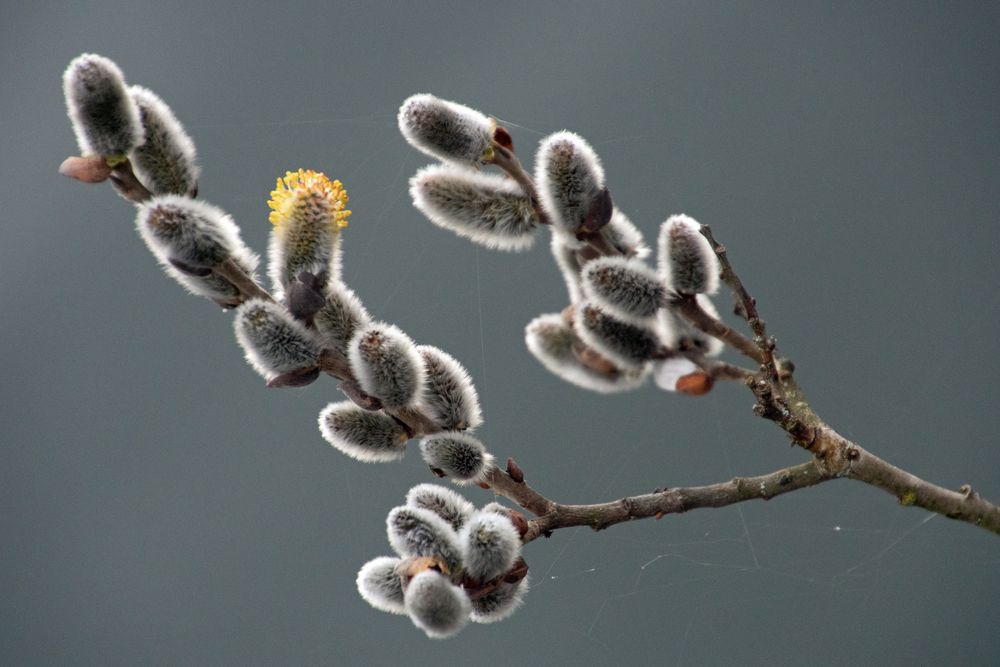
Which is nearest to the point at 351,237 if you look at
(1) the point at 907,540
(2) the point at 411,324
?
(2) the point at 411,324

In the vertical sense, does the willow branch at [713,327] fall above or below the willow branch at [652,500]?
above

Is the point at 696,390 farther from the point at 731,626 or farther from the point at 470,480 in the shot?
the point at 731,626

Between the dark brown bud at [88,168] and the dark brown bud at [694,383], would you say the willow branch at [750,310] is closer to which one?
the dark brown bud at [694,383]

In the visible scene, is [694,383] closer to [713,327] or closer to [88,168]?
[713,327]

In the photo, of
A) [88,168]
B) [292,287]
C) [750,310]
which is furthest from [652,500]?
[88,168]

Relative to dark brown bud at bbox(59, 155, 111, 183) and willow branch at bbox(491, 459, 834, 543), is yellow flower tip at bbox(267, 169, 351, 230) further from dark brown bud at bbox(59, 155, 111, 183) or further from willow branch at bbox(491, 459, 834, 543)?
willow branch at bbox(491, 459, 834, 543)

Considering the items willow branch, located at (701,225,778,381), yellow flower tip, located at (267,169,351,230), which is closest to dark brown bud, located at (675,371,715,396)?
willow branch, located at (701,225,778,381)

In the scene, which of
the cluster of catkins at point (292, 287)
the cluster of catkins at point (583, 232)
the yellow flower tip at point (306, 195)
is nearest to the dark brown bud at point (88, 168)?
the cluster of catkins at point (292, 287)
